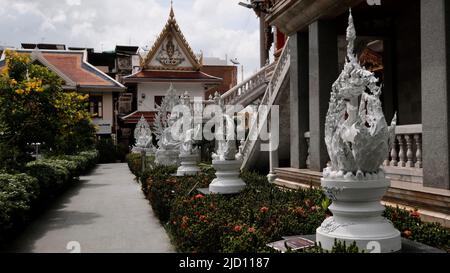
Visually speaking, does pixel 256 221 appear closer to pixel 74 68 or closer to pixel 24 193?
pixel 24 193

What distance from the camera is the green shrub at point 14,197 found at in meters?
7.70

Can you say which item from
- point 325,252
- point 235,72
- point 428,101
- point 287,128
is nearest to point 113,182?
point 287,128

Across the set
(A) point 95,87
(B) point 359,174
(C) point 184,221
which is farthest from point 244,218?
(A) point 95,87

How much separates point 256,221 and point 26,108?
8.04m

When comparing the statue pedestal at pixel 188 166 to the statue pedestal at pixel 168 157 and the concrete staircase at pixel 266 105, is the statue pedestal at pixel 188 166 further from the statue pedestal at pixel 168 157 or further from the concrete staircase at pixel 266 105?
the statue pedestal at pixel 168 157

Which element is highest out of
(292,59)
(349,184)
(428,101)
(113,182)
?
(292,59)

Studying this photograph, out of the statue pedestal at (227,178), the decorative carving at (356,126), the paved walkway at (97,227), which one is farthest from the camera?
the statue pedestal at (227,178)

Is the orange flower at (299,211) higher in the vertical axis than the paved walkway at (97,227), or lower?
higher

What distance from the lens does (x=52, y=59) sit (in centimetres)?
4162

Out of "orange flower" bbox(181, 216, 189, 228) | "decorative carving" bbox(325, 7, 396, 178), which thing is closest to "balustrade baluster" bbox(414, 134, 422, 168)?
"decorative carving" bbox(325, 7, 396, 178)

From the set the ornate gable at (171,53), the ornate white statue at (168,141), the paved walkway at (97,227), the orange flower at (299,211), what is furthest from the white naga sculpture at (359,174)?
the ornate gable at (171,53)

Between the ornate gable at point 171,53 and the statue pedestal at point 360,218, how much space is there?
35.6 m
